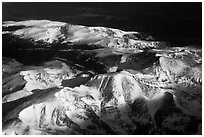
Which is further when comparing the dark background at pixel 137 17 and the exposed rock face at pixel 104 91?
the dark background at pixel 137 17

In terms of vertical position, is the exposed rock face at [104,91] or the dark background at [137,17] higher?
the dark background at [137,17]

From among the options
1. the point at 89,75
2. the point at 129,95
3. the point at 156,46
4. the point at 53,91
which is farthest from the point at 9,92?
the point at 156,46

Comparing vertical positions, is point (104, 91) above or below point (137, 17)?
below

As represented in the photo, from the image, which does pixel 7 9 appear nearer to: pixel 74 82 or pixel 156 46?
pixel 156 46

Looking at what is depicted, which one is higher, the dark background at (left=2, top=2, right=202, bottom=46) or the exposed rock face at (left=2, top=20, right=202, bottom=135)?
the dark background at (left=2, top=2, right=202, bottom=46)

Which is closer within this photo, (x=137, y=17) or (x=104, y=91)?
(x=104, y=91)

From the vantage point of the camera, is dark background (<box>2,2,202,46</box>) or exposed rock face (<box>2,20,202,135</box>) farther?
dark background (<box>2,2,202,46</box>)
